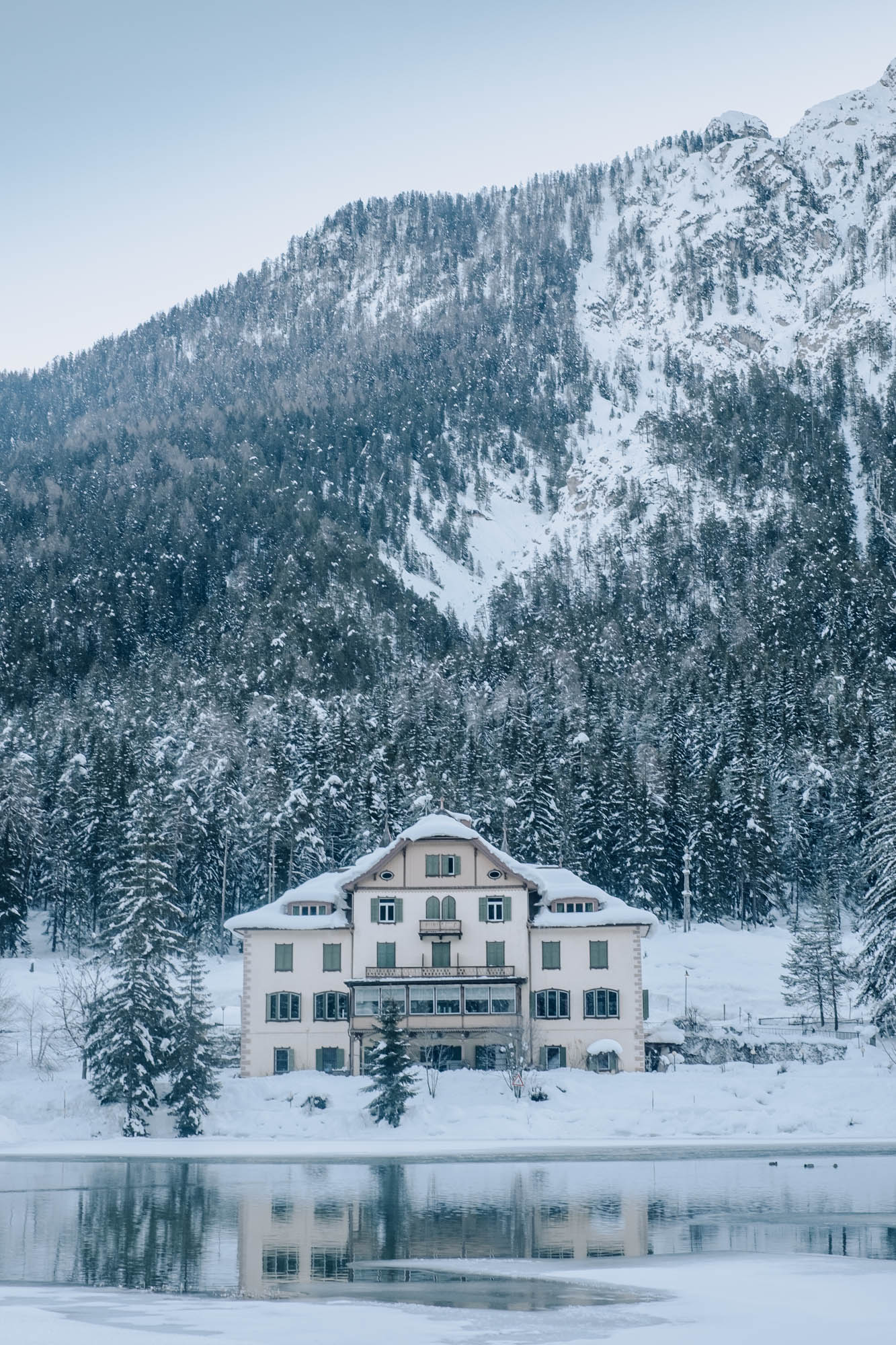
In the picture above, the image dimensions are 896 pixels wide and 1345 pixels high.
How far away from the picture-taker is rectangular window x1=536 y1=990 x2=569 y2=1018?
221 ft

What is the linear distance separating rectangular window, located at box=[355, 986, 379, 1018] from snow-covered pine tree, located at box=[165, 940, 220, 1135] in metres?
11.9

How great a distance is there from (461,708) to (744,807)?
52.0 meters

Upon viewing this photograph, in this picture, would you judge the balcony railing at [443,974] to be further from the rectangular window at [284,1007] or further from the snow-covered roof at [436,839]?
the rectangular window at [284,1007]

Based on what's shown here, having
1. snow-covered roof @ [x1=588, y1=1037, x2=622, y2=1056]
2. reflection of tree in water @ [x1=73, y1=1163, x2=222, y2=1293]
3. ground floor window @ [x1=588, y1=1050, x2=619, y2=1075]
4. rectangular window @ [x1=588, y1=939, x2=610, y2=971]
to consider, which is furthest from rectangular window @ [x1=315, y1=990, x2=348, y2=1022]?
reflection of tree in water @ [x1=73, y1=1163, x2=222, y2=1293]

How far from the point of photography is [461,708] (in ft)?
500

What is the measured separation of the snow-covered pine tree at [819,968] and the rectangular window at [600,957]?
1264 cm

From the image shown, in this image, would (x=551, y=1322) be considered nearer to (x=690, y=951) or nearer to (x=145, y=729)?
(x=690, y=951)

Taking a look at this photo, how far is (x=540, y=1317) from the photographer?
23.2 meters

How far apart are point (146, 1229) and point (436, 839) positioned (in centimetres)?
3753

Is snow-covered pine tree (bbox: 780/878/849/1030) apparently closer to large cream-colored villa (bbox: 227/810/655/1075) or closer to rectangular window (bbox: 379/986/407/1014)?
large cream-colored villa (bbox: 227/810/655/1075)

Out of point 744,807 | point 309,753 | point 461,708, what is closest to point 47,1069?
point 309,753

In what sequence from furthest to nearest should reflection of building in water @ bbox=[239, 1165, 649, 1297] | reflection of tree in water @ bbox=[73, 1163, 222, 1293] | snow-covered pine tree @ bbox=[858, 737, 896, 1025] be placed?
1. snow-covered pine tree @ bbox=[858, 737, 896, 1025]
2. reflection of building in water @ bbox=[239, 1165, 649, 1297]
3. reflection of tree in water @ bbox=[73, 1163, 222, 1293]

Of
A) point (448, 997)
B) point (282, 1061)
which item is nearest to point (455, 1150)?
point (448, 997)

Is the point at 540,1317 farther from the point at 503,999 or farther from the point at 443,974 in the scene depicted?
the point at 503,999
